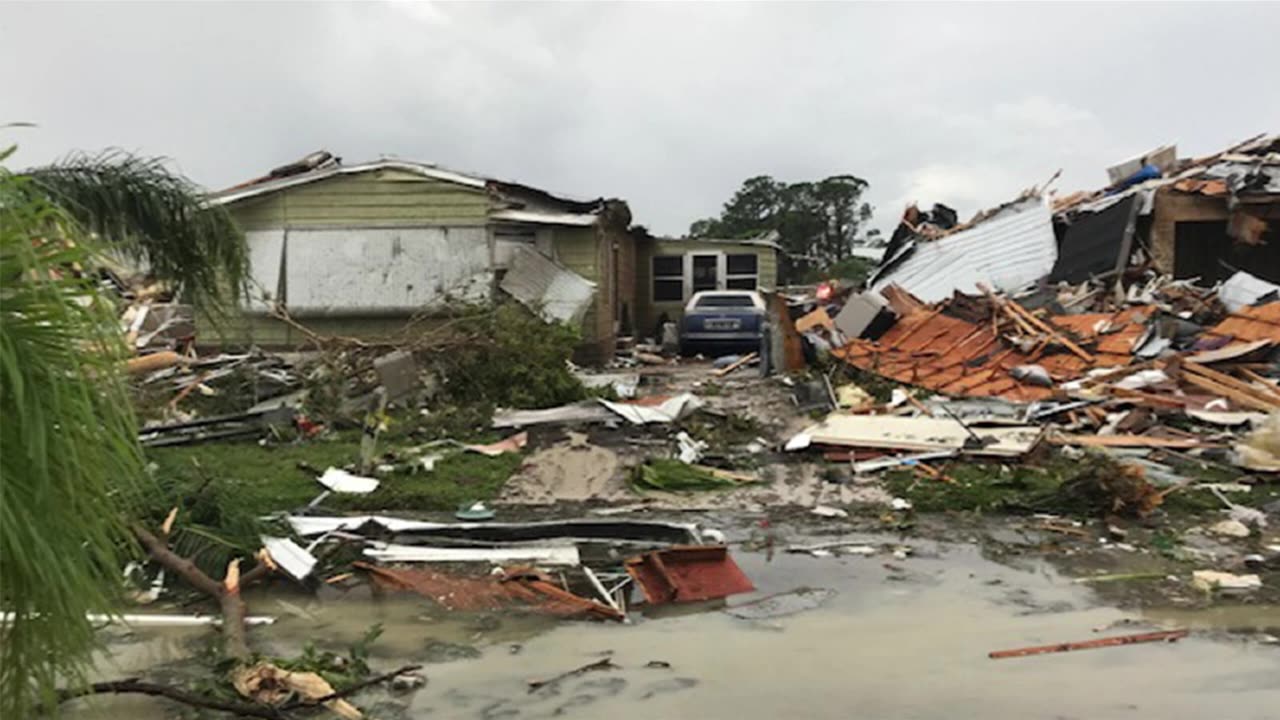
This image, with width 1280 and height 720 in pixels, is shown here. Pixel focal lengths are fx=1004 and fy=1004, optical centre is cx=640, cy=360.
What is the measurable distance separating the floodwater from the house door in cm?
1952

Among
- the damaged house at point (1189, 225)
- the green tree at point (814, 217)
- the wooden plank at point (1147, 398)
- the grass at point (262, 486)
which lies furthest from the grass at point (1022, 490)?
the green tree at point (814, 217)

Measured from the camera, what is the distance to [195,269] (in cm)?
707

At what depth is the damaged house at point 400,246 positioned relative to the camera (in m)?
18.3

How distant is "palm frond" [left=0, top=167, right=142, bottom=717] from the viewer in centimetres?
218

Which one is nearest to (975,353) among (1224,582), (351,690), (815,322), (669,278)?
(815,322)

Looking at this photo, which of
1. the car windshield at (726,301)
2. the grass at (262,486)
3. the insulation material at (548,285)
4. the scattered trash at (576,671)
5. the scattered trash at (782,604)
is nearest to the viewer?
the scattered trash at (576,671)

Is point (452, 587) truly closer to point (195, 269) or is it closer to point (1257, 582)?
point (195, 269)

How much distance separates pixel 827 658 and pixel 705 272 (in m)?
21.2

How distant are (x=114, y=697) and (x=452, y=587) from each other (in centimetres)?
215

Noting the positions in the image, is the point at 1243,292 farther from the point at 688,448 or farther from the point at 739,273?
the point at 739,273

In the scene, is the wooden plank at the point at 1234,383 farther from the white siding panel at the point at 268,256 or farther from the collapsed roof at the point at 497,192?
the white siding panel at the point at 268,256

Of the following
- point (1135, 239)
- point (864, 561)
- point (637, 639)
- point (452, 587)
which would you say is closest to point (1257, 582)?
point (864, 561)

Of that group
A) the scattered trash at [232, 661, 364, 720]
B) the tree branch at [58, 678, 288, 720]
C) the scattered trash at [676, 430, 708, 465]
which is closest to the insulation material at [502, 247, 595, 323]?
the scattered trash at [676, 430, 708, 465]

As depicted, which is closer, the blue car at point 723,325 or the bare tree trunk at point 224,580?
the bare tree trunk at point 224,580
